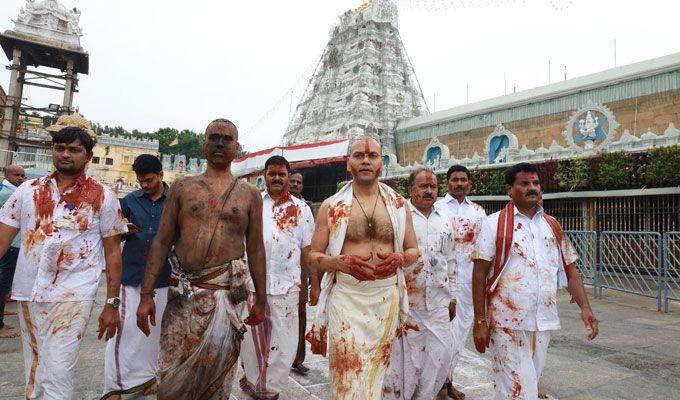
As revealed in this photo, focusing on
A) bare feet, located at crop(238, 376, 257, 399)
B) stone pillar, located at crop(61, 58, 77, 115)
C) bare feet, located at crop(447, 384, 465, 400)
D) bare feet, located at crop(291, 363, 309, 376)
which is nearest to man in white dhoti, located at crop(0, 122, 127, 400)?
bare feet, located at crop(238, 376, 257, 399)

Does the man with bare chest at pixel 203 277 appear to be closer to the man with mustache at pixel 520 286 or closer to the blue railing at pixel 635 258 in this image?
the man with mustache at pixel 520 286

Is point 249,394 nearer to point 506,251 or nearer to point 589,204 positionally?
point 506,251

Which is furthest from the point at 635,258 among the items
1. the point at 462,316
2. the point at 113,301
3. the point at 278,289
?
the point at 113,301

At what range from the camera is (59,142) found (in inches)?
107

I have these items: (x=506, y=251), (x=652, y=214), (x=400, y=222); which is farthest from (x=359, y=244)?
(x=652, y=214)

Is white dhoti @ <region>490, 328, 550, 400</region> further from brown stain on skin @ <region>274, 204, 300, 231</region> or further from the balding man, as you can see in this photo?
the balding man

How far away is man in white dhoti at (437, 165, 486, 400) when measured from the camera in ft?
14.0

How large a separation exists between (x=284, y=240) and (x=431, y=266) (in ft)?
4.46

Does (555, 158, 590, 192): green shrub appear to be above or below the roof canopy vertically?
below

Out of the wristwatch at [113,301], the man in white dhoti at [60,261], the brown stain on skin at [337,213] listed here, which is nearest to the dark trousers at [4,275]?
the man in white dhoti at [60,261]

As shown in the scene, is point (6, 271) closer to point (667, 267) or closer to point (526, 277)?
point (526, 277)

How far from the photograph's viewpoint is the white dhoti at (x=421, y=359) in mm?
3340

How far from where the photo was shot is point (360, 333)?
8.39 feet

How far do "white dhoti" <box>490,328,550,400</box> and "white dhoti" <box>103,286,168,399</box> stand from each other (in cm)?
267
